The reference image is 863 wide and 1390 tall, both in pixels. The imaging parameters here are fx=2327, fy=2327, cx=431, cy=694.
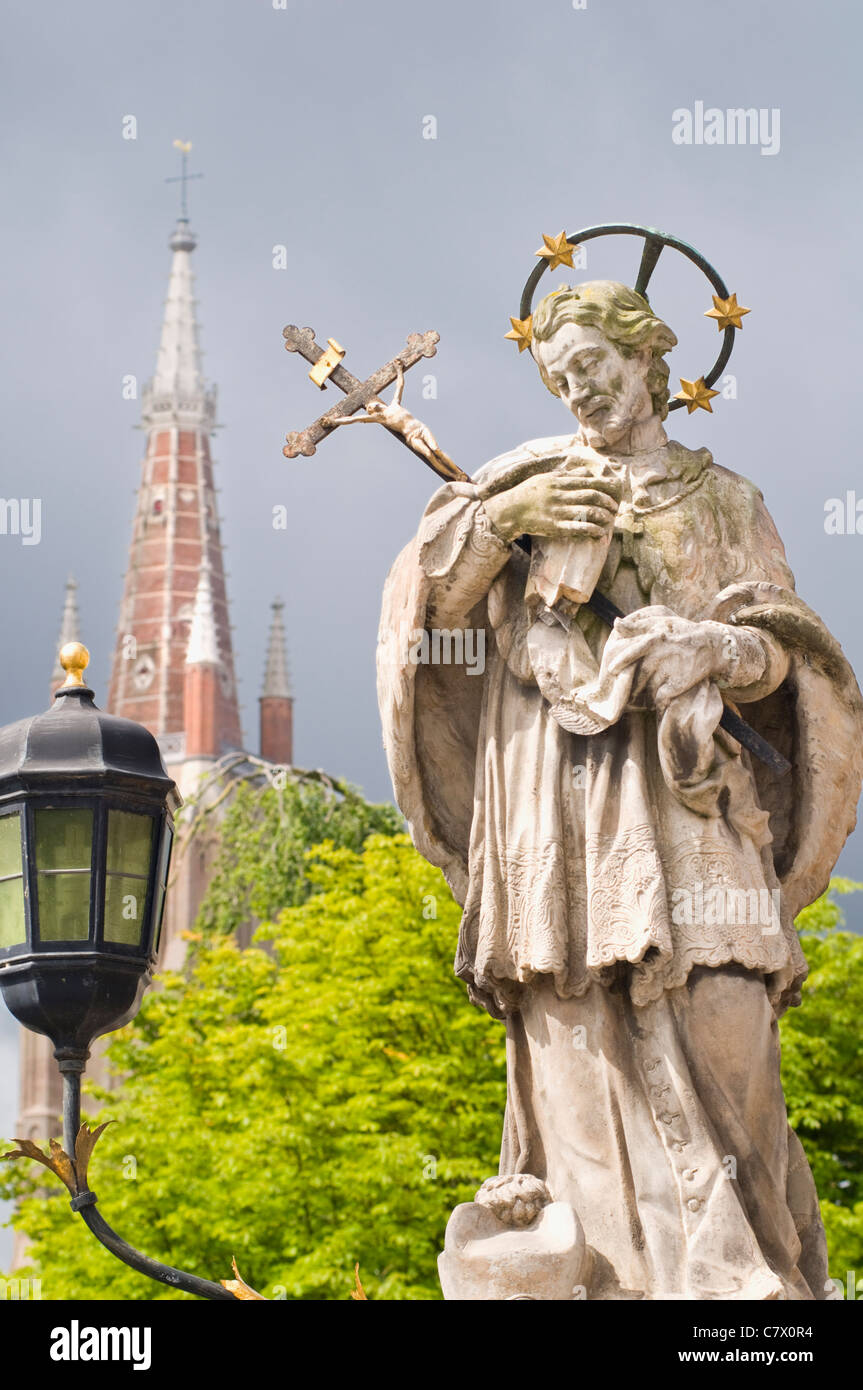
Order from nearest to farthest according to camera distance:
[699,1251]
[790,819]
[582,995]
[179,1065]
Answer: [699,1251] → [582,995] → [790,819] → [179,1065]

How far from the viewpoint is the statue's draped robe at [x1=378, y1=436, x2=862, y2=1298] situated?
733cm

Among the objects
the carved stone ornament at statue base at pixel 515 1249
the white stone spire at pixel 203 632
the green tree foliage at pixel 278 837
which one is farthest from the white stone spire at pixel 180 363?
the carved stone ornament at statue base at pixel 515 1249

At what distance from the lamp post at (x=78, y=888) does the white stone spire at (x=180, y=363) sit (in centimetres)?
9032

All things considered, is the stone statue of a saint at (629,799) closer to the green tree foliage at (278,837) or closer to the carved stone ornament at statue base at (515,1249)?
the carved stone ornament at statue base at (515,1249)

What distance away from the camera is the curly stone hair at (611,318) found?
8.09m

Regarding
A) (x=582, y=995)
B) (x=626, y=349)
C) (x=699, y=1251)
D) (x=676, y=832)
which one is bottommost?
(x=699, y=1251)

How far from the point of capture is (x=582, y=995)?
753 cm

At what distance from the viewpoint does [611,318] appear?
8.09 meters

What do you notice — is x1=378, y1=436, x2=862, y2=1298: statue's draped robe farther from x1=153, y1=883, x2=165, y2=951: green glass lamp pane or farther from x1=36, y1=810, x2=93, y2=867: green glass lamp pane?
x1=36, y1=810, x2=93, y2=867: green glass lamp pane

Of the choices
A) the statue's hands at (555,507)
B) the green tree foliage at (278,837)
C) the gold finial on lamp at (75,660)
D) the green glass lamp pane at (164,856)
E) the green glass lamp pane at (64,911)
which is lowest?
the green glass lamp pane at (64,911)

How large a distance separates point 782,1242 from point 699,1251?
41 centimetres

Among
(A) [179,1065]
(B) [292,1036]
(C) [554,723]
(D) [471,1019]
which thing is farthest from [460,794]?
(A) [179,1065]

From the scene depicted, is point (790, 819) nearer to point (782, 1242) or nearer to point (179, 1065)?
point (782, 1242)

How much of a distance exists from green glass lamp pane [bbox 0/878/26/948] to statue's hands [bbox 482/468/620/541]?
201 cm
